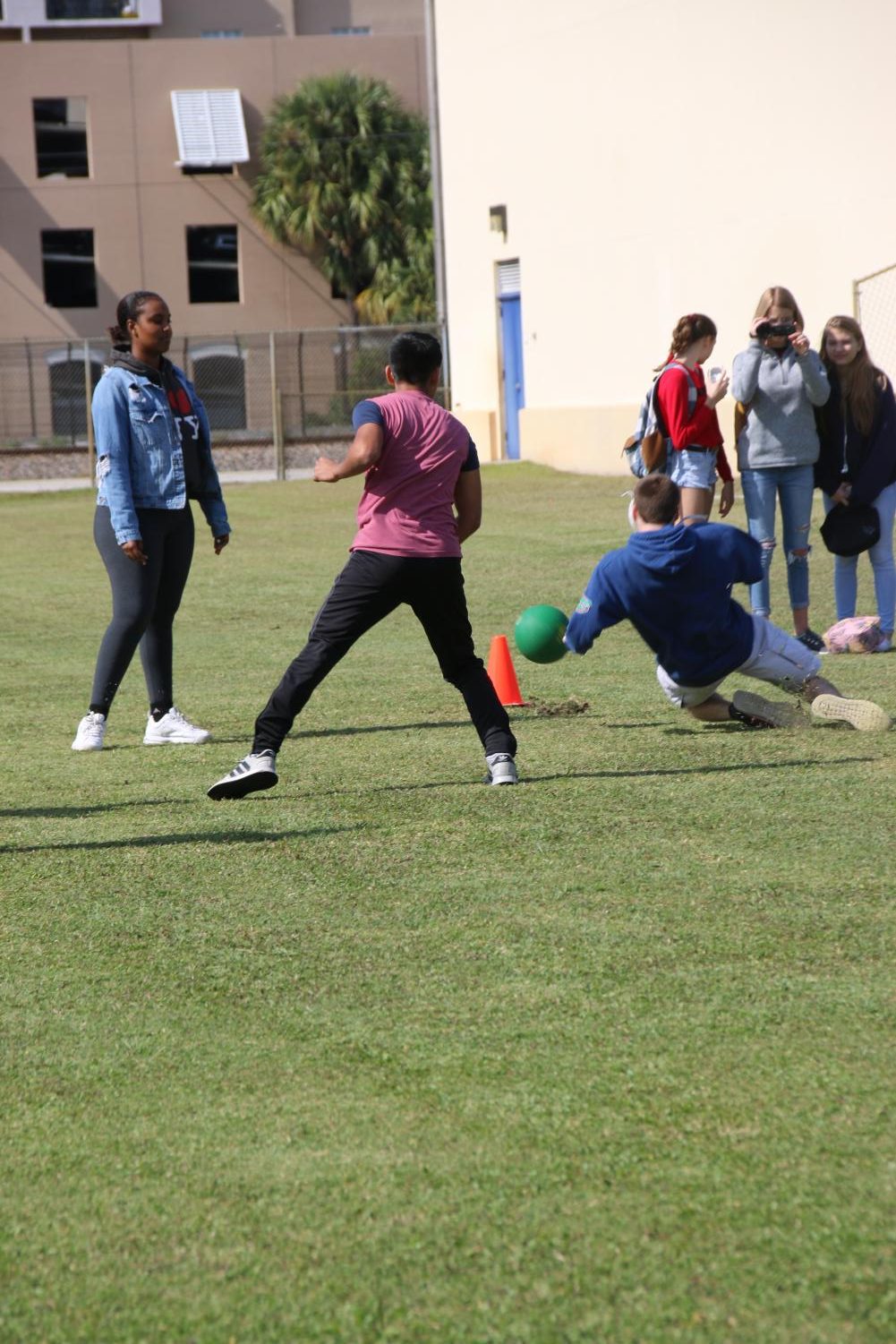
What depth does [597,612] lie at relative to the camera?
669cm

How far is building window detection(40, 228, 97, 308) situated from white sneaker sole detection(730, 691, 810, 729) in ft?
118

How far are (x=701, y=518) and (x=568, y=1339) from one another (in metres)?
7.20

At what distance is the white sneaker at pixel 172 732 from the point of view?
7.79 m

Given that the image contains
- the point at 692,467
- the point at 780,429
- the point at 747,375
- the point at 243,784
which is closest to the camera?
the point at 243,784

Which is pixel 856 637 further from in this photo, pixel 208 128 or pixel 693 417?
pixel 208 128

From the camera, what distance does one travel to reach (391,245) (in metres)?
41.3

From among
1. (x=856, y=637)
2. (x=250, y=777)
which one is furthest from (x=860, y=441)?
(x=250, y=777)

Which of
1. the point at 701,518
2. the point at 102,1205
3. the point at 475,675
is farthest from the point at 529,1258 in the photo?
the point at 701,518

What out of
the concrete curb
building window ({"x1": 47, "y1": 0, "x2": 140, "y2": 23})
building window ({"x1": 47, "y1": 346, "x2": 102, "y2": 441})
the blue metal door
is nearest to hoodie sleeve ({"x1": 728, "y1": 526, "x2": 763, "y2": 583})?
the concrete curb

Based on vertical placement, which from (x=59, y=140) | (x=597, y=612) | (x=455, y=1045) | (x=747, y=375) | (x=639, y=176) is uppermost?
(x=59, y=140)

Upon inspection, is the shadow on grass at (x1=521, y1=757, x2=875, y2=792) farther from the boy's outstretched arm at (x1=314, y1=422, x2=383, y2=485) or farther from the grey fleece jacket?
the grey fleece jacket

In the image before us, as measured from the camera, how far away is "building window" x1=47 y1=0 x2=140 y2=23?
144 ft

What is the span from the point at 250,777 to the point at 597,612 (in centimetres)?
155

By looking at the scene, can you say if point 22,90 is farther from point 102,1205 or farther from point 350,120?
point 102,1205
